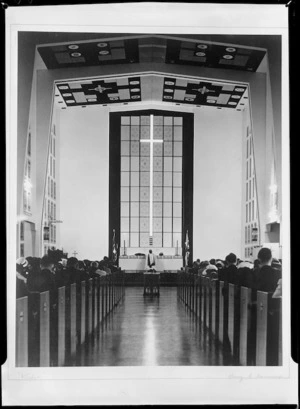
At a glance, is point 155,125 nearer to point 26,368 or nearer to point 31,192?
point 31,192

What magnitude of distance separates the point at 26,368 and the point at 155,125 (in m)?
12.0

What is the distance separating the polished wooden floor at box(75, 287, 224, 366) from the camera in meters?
4.52

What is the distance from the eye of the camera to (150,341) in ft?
17.5

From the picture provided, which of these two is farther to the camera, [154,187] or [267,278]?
[154,187]

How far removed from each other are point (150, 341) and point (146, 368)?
52.3 inches

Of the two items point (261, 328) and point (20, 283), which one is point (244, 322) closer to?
point (261, 328)

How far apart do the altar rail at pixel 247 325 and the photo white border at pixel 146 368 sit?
0.10 m

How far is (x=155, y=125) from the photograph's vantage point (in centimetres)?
1535

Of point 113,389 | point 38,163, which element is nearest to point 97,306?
point 38,163

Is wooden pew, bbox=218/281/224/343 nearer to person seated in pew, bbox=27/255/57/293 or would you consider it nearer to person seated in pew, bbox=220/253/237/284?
person seated in pew, bbox=220/253/237/284

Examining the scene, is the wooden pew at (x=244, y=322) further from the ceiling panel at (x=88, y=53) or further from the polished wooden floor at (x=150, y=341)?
the ceiling panel at (x=88, y=53)

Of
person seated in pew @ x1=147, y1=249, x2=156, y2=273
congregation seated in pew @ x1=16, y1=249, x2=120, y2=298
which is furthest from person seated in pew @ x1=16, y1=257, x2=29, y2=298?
person seated in pew @ x1=147, y1=249, x2=156, y2=273

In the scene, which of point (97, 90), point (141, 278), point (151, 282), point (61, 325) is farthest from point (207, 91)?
point (141, 278)

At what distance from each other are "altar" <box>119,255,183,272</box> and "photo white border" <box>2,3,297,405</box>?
392 inches
